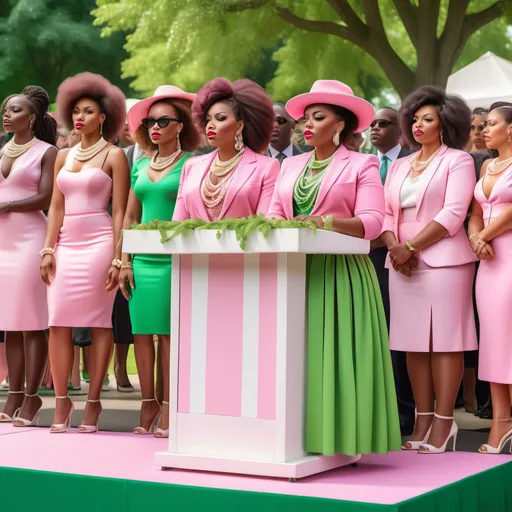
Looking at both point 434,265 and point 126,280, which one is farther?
point 126,280

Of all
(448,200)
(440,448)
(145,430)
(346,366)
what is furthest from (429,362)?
(145,430)

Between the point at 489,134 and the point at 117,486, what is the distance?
115 inches

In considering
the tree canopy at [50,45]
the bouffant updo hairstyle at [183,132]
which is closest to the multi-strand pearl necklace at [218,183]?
the bouffant updo hairstyle at [183,132]

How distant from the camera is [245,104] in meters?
6.45

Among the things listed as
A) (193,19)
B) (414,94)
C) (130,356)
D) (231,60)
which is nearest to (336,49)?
(231,60)

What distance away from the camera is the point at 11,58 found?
1160 inches

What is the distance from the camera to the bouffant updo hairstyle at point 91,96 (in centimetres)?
719

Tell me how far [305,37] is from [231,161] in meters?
17.3

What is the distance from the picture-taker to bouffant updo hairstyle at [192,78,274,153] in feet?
21.2

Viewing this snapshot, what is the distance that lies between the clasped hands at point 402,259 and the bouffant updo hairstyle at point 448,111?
70 centimetres

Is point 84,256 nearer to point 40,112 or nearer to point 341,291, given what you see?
point 40,112

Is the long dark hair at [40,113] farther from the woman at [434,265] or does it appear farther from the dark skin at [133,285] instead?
the woman at [434,265]

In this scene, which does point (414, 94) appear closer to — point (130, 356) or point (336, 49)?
point (130, 356)

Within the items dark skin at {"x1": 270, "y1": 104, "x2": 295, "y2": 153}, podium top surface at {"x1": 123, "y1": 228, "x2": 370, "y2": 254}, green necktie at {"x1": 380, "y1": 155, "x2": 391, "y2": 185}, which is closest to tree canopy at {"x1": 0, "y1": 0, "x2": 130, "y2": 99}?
dark skin at {"x1": 270, "y1": 104, "x2": 295, "y2": 153}
